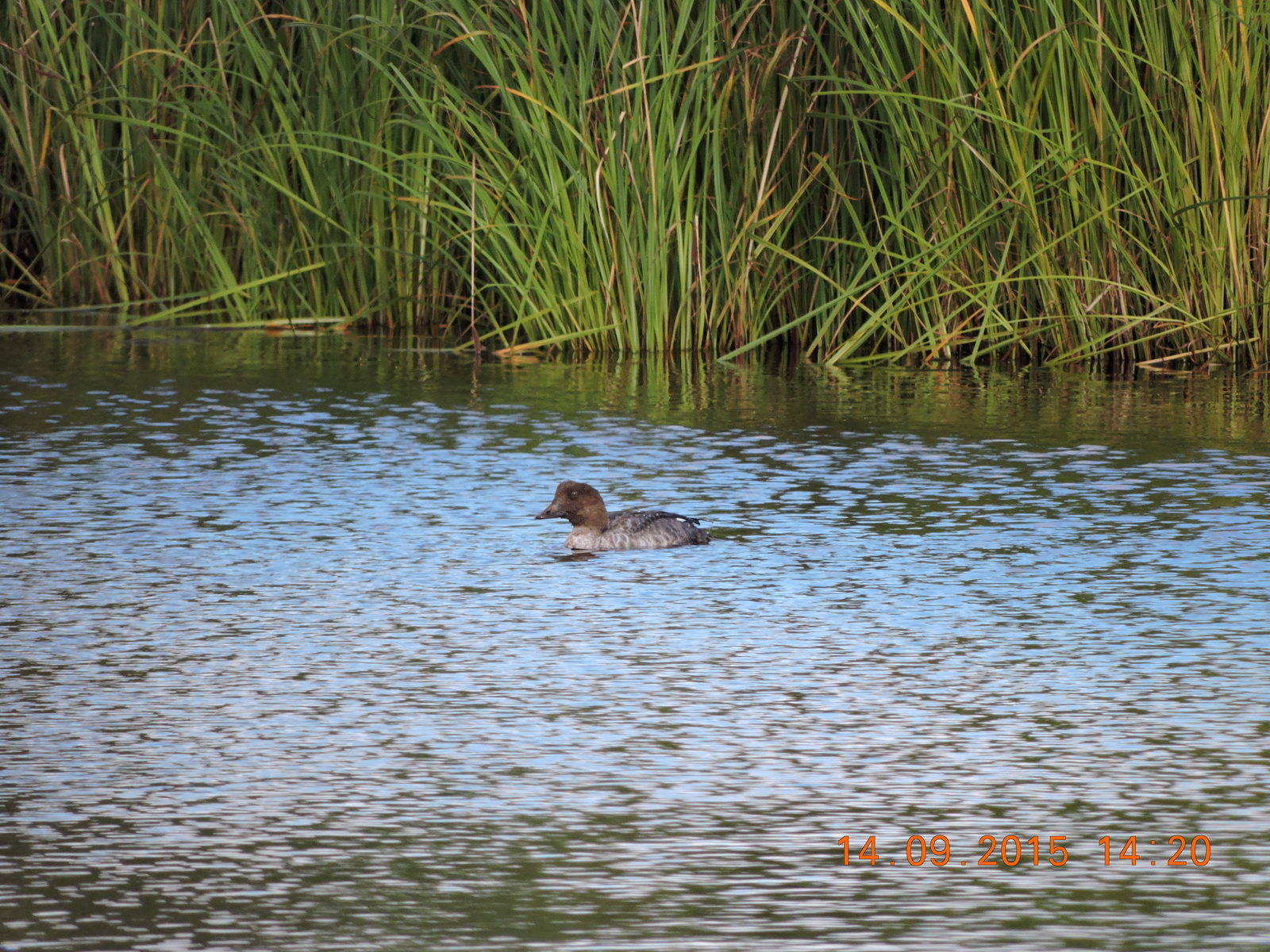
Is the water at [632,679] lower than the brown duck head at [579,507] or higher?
lower

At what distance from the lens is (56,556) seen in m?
5.55

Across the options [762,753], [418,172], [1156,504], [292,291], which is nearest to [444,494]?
[1156,504]

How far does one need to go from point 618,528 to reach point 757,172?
3.71 metres

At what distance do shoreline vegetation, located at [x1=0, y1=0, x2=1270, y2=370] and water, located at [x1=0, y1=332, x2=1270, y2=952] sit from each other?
107cm

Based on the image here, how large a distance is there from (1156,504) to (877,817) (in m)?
2.95

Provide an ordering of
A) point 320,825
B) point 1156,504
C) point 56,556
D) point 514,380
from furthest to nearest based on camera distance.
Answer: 1. point 514,380
2. point 1156,504
3. point 56,556
4. point 320,825

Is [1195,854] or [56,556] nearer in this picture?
[1195,854]

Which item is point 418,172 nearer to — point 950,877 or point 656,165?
point 656,165

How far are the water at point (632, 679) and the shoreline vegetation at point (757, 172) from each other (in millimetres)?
1070

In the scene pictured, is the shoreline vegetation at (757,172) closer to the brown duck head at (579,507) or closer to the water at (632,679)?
the water at (632,679)

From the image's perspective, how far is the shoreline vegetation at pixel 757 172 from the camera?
27.9 ft
